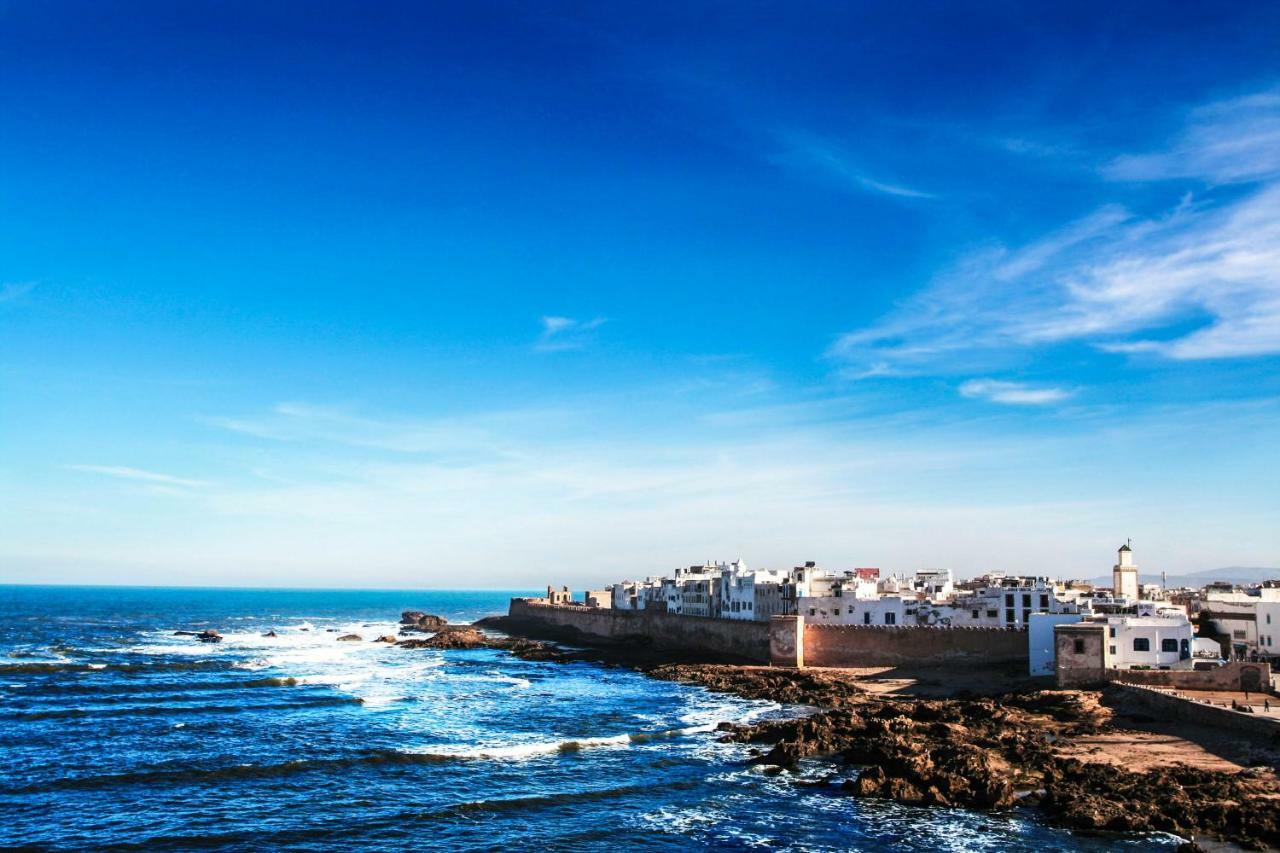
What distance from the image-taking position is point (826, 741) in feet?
130

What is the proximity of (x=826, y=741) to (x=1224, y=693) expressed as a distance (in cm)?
2015

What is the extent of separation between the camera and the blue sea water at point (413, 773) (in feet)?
94.1

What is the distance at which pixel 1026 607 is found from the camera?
65.3m

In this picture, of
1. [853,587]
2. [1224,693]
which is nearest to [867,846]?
[1224,693]

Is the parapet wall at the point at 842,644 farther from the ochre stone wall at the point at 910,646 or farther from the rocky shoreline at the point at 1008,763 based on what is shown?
the rocky shoreline at the point at 1008,763

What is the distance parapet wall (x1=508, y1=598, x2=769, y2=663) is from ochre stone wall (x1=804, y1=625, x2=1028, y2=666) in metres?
4.25

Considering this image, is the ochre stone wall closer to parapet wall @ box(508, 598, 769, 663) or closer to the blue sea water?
parapet wall @ box(508, 598, 769, 663)

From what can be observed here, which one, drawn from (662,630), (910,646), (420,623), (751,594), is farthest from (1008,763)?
(420,623)

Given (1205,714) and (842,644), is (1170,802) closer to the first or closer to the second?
(1205,714)

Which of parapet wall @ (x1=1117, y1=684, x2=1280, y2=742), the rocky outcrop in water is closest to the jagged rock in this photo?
the rocky outcrop in water

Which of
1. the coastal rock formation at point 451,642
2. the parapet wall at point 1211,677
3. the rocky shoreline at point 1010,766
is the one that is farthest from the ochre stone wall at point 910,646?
the coastal rock formation at point 451,642

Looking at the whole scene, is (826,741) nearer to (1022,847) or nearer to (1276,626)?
(1022,847)

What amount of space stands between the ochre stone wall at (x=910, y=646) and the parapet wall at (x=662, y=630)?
425 cm

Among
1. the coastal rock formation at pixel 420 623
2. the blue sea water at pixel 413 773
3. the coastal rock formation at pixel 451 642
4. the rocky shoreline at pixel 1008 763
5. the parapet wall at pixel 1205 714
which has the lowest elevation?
the coastal rock formation at pixel 420 623
